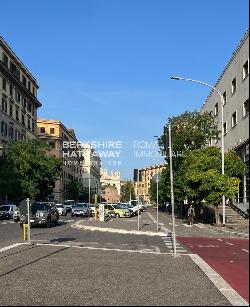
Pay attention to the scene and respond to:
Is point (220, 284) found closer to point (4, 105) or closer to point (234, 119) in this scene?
point (234, 119)

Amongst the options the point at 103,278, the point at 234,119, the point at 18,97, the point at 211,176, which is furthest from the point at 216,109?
the point at 103,278

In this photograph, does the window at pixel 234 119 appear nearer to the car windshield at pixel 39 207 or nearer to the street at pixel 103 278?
the car windshield at pixel 39 207

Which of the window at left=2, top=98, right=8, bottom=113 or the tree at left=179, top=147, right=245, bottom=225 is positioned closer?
the tree at left=179, top=147, right=245, bottom=225

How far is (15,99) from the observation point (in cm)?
8244

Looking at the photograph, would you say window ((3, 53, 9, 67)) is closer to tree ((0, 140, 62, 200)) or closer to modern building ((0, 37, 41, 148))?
modern building ((0, 37, 41, 148))

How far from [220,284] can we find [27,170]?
56924mm

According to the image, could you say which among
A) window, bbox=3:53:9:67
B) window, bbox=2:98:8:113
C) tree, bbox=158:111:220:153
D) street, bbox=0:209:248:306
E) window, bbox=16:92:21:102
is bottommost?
street, bbox=0:209:248:306

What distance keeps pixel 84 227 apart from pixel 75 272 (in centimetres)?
2177

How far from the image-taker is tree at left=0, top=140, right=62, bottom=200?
211ft

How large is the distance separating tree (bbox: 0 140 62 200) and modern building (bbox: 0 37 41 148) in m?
5.34

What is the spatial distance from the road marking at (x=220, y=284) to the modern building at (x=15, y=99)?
195ft

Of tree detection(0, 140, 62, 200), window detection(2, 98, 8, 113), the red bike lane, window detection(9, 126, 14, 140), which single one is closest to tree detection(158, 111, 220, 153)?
tree detection(0, 140, 62, 200)

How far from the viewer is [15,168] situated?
64.2 meters

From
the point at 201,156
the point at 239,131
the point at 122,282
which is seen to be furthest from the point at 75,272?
the point at 239,131
